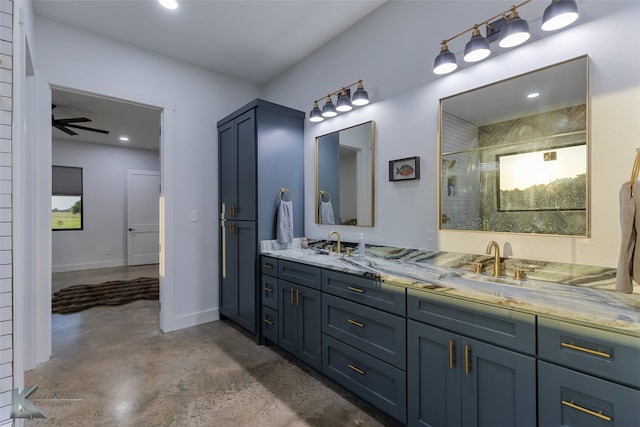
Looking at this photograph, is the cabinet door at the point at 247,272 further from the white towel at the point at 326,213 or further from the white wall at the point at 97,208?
the white wall at the point at 97,208

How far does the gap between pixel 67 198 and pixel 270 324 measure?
594 centimetres

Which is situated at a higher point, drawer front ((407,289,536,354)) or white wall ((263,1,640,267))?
white wall ((263,1,640,267))

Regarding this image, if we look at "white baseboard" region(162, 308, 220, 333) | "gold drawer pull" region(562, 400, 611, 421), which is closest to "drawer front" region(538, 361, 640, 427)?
"gold drawer pull" region(562, 400, 611, 421)

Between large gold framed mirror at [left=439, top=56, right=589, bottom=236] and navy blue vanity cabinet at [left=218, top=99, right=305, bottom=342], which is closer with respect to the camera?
large gold framed mirror at [left=439, top=56, right=589, bottom=236]

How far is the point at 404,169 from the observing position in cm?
218

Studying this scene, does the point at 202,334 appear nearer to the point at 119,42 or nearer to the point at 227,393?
the point at 227,393

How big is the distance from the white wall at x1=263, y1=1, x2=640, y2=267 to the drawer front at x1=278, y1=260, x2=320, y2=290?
23.2 inches

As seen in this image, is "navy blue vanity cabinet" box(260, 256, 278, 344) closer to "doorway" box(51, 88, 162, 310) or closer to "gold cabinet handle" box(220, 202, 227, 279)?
"gold cabinet handle" box(220, 202, 227, 279)

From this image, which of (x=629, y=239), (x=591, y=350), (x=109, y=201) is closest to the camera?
(x=591, y=350)

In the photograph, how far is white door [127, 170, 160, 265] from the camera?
6.61 metres

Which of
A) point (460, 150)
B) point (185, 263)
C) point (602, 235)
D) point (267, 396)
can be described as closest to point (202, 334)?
point (185, 263)

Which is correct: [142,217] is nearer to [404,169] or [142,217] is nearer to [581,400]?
[404,169]

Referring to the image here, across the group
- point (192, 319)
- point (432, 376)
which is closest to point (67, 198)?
point (192, 319)

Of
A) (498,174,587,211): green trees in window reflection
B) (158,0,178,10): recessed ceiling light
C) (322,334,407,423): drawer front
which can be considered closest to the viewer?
(498,174,587,211): green trees in window reflection
